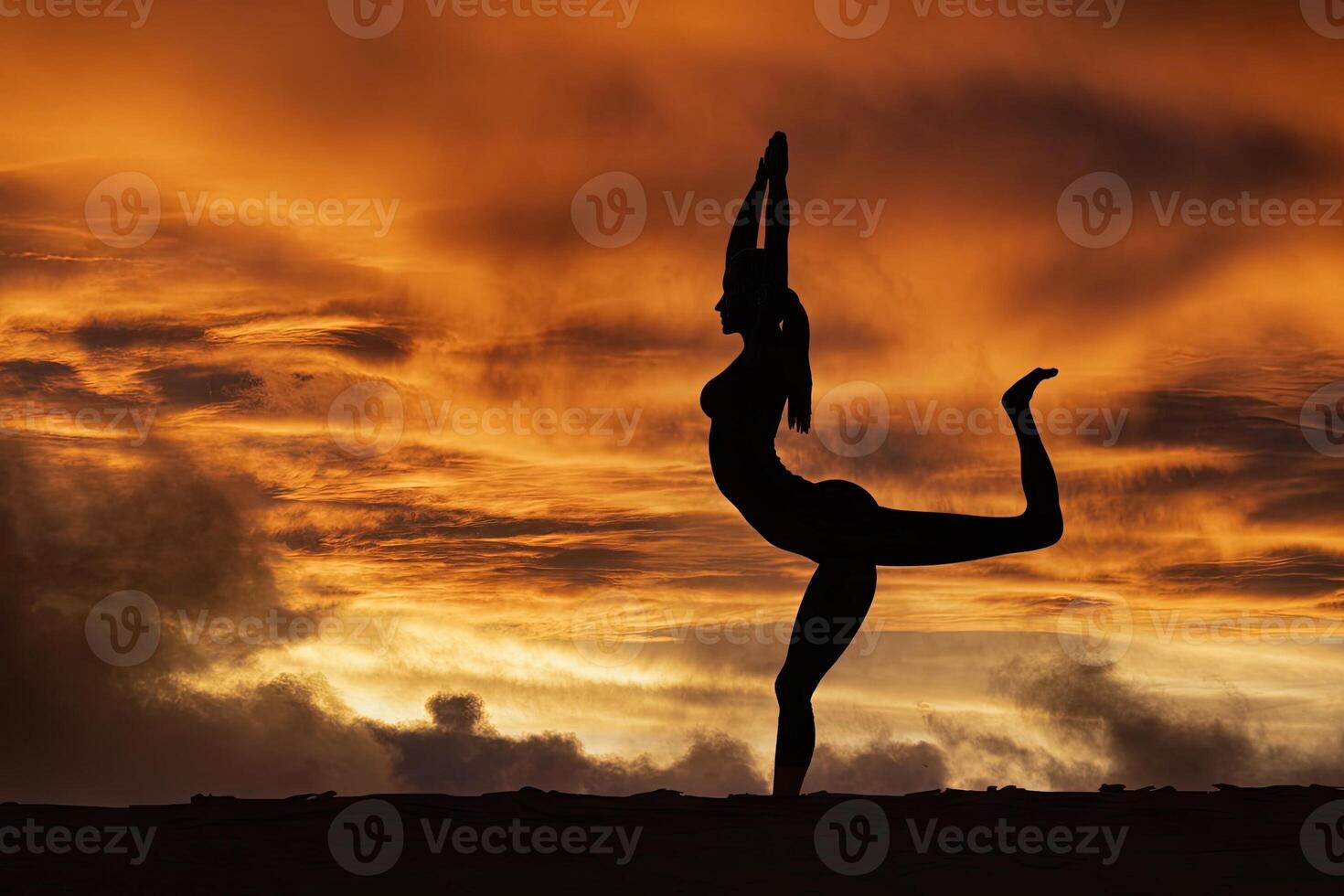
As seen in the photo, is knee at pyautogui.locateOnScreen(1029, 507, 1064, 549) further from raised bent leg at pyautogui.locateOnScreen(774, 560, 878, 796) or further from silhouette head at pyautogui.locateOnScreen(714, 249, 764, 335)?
silhouette head at pyautogui.locateOnScreen(714, 249, 764, 335)

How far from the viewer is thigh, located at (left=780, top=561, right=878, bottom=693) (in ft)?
39.6

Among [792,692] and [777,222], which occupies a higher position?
[777,222]

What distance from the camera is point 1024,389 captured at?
40.1 ft

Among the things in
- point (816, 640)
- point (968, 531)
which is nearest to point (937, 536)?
point (968, 531)

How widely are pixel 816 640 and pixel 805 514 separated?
1.09 metres

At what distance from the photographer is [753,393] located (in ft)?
40.2

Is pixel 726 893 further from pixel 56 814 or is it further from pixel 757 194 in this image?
pixel 757 194

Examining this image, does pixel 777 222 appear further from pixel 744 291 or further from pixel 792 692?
pixel 792 692

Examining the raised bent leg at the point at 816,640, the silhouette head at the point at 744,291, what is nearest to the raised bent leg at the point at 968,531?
the raised bent leg at the point at 816,640

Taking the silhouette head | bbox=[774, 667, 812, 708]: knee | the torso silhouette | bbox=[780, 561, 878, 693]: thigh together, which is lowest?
bbox=[774, 667, 812, 708]: knee

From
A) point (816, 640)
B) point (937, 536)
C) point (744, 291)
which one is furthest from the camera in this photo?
point (744, 291)

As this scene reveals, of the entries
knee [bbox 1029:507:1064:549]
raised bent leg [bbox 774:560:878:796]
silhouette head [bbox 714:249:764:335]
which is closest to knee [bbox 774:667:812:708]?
raised bent leg [bbox 774:560:878:796]

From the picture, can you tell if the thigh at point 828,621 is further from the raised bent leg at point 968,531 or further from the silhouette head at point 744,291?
the silhouette head at point 744,291

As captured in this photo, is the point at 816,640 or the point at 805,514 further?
the point at 816,640
